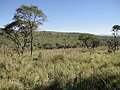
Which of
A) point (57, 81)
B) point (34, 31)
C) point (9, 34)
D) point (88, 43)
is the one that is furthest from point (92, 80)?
point (88, 43)

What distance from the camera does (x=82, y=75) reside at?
247 inches

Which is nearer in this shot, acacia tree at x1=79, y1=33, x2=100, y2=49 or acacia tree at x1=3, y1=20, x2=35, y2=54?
acacia tree at x1=3, y1=20, x2=35, y2=54

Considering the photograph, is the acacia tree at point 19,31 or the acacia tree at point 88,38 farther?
the acacia tree at point 88,38

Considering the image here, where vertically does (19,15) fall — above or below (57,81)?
above

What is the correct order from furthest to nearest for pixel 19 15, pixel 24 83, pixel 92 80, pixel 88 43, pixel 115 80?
pixel 88 43 → pixel 19 15 → pixel 24 83 → pixel 92 80 → pixel 115 80

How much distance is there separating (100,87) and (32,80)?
2.63 meters

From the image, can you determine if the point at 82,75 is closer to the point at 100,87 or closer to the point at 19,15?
the point at 100,87

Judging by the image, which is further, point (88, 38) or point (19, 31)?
point (88, 38)

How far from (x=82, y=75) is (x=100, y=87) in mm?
1157

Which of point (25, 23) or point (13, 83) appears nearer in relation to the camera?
point (13, 83)

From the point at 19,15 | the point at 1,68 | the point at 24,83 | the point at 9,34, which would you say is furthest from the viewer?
the point at 9,34

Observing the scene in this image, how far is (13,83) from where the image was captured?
6.36 m

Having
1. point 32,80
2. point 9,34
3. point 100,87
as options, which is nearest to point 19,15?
point 9,34

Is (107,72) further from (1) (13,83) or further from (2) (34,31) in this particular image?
(2) (34,31)
